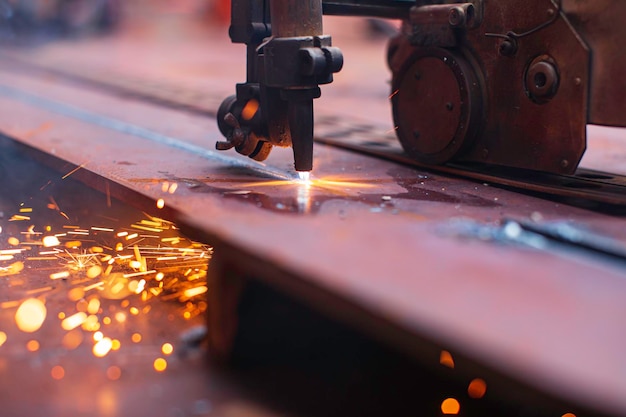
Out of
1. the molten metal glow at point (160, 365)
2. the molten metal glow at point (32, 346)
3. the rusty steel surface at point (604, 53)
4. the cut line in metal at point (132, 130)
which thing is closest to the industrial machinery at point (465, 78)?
the rusty steel surface at point (604, 53)

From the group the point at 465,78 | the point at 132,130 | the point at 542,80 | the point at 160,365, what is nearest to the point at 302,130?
the point at 465,78

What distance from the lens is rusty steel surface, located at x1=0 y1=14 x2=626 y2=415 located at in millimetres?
1058

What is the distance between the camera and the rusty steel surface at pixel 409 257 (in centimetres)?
106

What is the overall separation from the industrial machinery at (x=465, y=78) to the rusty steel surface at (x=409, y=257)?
0.48 ft

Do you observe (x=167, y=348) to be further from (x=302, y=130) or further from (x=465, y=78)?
(x=465, y=78)

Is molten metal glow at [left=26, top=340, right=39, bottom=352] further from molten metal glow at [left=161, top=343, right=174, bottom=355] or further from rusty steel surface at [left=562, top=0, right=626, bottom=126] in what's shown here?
rusty steel surface at [left=562, top=0, right=626, bottom=126]

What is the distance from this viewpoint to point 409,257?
1.42m

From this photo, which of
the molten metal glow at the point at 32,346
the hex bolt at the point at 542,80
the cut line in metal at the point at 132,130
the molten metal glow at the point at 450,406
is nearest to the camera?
the molten metal glow at the point at 32,346

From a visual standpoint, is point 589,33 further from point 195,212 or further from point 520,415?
point 195,212

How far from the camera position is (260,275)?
4.65ft

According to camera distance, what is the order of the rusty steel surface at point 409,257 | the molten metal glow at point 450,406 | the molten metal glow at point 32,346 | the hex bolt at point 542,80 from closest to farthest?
the rusty steel surface at point 409,257
the molten metal glow at point 32,346
the molten metal glow at point 450,406
the hex bolt at point 542,80

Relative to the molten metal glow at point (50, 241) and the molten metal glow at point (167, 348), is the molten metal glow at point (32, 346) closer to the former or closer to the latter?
the molten metal glow at point (167, 348)

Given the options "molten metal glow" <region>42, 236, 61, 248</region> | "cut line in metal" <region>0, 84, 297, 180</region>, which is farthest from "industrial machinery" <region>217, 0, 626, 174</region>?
"molten metal glow" <region>42, 236, 61, 248</region>

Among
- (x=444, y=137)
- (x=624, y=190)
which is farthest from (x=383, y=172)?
(x=624, y=190)
